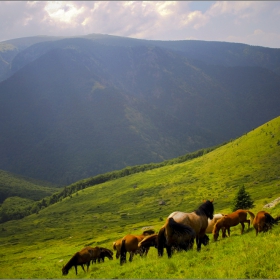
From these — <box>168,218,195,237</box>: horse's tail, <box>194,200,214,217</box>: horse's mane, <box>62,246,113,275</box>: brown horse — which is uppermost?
<box>194,200,214,217</box>: horse's mane

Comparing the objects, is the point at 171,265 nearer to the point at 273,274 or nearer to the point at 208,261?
the point at 208,261

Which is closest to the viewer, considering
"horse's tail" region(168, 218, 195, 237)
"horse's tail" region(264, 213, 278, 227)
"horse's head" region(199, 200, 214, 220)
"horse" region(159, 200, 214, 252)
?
"horse's tail" region(168, 218, 195, 237)

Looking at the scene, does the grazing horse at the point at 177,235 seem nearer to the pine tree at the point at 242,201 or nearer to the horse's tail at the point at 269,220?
the horse's tail at the point at 269,220

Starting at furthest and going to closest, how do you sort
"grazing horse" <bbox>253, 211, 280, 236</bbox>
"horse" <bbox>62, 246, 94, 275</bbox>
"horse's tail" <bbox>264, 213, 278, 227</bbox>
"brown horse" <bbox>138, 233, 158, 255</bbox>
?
1. "horse" <bbox>62, 246, 94, 275</bbox>
2. "brown horse" <bbox>138, 233, 158, 255</bbox>
3. "horse's tail" <bbox>264, 213, 278, 227</bbox>
4. "grazing horse" <bbox>253, 211, 280, 236</bbox>

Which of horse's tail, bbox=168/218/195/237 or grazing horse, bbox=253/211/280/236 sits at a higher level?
horse's tail, bbox=168/218/195/237

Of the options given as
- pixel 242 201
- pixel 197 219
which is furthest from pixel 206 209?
pixel 242 201

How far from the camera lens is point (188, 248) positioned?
2028 cm

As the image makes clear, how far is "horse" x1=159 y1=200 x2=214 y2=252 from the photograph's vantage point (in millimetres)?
20344

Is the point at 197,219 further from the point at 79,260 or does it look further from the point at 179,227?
the point at 79,260

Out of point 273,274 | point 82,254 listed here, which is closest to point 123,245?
point 82,254

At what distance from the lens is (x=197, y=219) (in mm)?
21328

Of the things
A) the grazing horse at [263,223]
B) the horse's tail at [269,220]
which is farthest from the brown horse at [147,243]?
the horse's tail at [269,220]

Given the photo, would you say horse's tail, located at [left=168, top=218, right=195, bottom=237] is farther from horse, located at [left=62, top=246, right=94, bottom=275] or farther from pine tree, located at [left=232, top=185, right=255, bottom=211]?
pine tree, located at [left=232, top=185, right=255, bottom=211]

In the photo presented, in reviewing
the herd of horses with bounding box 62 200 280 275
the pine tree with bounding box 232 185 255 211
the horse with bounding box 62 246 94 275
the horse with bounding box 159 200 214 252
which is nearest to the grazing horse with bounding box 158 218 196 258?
the herd of horses with bounding box 62 200 280 275
